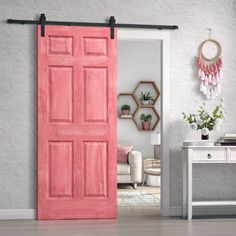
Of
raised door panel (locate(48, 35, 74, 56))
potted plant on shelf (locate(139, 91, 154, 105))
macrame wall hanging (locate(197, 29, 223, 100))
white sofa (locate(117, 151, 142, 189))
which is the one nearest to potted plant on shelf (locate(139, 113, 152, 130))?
potted plant on shelf (locate(139, 91, 154, 105))

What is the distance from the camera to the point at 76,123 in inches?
246

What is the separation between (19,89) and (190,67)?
212cm

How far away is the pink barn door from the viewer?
6.20 meters

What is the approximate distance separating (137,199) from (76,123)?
2.60 m

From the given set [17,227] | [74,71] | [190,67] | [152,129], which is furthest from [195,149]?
[152,129]

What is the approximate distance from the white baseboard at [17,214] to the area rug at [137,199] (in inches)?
69.5

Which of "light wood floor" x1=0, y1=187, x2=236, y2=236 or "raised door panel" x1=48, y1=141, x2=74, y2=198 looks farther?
"raised door panel" x1=48, y1=141, x2=74, y2=198

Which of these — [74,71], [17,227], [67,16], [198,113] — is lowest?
[17,227]

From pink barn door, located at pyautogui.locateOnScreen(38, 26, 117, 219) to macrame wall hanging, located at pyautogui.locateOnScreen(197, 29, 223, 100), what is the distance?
1.11 metres

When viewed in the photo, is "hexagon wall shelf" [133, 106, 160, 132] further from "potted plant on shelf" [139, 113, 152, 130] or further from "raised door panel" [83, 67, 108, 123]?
"raised door panel" [83, 67, 108, 123]

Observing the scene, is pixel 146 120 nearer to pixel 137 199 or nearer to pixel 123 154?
pixel 123 154

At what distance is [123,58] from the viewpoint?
1140cm

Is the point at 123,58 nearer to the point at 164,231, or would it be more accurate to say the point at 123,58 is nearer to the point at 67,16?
the point at 67,16

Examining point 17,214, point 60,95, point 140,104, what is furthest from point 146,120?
point 17,214
